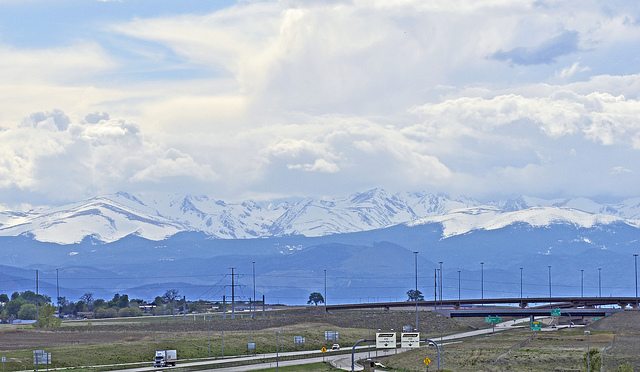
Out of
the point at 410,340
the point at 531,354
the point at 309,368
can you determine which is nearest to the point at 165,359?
the point at 309,368

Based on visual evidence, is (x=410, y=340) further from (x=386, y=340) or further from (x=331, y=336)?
(x=331, y=336)

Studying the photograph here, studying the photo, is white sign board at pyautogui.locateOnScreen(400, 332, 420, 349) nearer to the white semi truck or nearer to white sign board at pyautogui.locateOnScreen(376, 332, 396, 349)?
white sign board at pyautogui.locateOnScreen(376, 332, 396, 349)

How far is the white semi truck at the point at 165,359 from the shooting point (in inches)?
5773

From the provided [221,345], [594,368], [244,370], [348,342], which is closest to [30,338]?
[221,345]

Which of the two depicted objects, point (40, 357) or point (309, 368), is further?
point (309, 368)

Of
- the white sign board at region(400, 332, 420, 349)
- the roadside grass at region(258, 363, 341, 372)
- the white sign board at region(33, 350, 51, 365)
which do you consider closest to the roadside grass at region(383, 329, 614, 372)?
the roadside grass at region(258, 363, 341, 372)

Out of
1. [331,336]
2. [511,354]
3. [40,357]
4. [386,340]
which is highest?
[386,340]

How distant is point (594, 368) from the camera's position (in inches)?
4675

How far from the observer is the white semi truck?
14662 centimetres

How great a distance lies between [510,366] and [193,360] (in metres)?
42.0

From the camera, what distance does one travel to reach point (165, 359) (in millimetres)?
148375

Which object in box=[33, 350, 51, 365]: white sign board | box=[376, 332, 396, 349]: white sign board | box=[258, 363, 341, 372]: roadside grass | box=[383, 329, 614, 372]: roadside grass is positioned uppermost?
box=[376, 332, 396, 349]: white sign board

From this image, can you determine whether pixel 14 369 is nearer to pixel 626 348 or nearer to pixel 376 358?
pixel 376 358

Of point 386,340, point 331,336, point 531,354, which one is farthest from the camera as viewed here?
point 331,336
